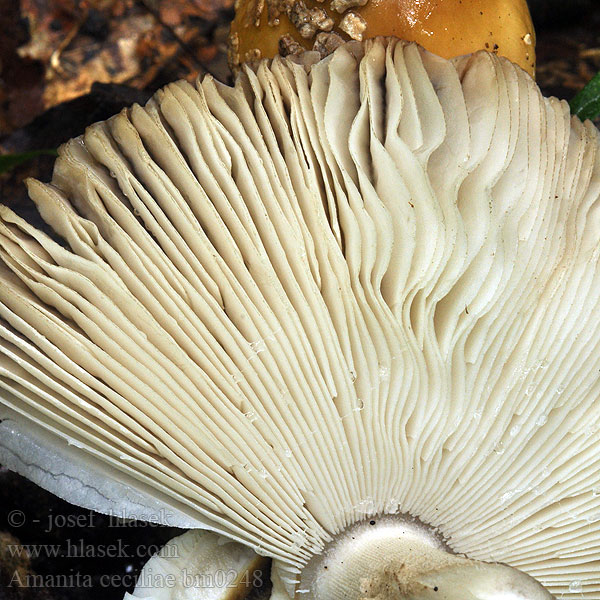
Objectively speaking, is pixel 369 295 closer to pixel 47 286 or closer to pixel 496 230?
pixel 496 230

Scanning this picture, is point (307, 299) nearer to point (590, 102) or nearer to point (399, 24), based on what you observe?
point (399, 24)

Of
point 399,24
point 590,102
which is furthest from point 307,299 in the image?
point 590,102

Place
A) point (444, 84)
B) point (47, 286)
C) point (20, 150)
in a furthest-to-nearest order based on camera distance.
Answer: point (20, 150) → point (444, 84) → point (47, 286)

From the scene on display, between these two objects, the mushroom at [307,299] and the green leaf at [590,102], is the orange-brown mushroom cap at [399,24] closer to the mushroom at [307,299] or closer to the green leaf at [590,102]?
the mushroom at [307,299]

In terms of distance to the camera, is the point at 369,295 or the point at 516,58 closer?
the point at 369,295

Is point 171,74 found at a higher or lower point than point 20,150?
higher

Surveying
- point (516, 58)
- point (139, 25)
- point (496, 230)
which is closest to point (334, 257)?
point (496, 230)

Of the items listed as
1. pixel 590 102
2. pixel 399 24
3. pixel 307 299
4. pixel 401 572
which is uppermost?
pixel 590 102

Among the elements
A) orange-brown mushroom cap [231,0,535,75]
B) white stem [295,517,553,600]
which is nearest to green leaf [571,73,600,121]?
orange-brown mushroom cap [231,0,535,75]
